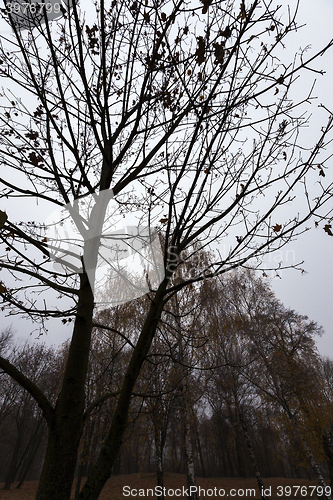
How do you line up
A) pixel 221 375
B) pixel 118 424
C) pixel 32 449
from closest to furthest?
pixel 118 424, pixel 221 375, pixel 32 449

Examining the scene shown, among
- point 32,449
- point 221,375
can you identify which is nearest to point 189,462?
point 221,375

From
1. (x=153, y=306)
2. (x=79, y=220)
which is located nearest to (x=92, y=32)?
(x=79, y=220)

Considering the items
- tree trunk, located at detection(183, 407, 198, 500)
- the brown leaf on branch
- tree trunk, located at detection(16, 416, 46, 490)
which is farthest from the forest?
the brown leaf on branch

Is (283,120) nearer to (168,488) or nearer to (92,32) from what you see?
(92,32)

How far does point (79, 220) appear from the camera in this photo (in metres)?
2.19

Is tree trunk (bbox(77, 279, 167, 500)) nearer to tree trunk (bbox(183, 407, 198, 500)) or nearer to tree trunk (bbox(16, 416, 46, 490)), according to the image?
tree trunk (bbox(183, 407, 198, 500))

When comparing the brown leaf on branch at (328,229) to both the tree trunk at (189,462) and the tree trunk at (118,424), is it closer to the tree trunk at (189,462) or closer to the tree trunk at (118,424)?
the tree trunk at (118,424)

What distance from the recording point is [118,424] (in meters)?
1.41

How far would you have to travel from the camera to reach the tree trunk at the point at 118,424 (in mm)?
1268

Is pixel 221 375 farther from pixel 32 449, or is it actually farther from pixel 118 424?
pixel 32 449

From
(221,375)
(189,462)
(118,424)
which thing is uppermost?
(221,375)

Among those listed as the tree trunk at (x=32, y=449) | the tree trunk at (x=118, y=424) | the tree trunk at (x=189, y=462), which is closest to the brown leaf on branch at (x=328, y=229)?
the tree trunk at (x=118, y=424)

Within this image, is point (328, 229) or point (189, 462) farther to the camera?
point (189, 462)

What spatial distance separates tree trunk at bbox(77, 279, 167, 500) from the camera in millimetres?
1268
